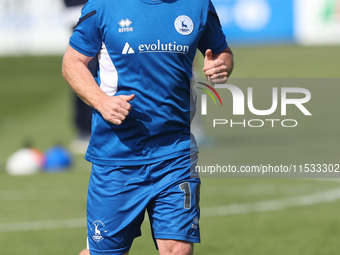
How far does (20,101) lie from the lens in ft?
73.7

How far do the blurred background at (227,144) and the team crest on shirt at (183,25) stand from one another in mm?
2768

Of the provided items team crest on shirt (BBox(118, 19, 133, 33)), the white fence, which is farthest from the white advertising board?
team crest on shirt (BBox(118, 19, 133, 33))

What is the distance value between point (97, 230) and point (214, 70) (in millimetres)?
1198

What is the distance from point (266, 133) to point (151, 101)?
1088cm

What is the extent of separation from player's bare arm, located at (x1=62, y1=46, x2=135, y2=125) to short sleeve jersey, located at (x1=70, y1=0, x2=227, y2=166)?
2.7 inches

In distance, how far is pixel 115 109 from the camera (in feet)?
16.0

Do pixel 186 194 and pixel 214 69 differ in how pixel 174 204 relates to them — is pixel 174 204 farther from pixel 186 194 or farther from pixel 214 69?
pixel 214 69

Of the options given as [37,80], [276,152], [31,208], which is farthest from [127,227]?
[37,80]

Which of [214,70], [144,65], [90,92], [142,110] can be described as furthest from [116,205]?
[214,70]

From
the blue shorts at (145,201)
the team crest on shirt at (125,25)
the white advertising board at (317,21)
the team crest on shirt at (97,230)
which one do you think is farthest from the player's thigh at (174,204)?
the white advertising board at (317,21)

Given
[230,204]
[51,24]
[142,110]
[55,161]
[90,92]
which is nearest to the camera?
[90,92]

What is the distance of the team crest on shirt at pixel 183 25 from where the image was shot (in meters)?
5.13

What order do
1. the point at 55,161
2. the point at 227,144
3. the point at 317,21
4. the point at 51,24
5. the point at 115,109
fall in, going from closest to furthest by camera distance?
1. the point at 115,109
2. the point at 55,161
3. the point at 227,144
4. the point at 51,24
5. the point at 317,21

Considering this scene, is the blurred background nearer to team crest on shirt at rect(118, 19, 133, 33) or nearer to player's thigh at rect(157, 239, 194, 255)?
player's thigh at rect(157, 239, 194, 255)
